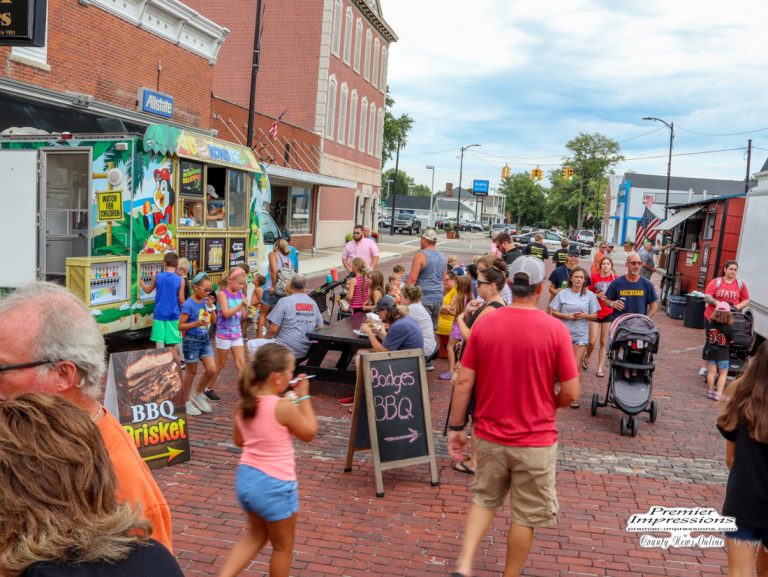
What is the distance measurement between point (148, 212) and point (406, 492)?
21.0ft

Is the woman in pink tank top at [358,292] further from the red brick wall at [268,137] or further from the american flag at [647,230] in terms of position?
the american flag at [647,230]

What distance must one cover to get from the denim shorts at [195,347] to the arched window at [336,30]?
3082 centimetres

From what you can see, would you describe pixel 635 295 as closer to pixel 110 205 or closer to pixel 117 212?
pixel 117 212

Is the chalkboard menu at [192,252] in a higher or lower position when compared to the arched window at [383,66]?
lower

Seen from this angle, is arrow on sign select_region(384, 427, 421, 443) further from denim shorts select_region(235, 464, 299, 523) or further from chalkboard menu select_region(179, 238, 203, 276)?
chalkboard menu select_region(179, 238, 203, 276)

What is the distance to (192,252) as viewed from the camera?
11367mm

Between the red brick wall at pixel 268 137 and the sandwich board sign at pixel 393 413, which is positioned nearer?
the sandwich board sign at pixel 393 413

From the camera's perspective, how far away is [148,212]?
33.8ft

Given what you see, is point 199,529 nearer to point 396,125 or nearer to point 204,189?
point 204,189

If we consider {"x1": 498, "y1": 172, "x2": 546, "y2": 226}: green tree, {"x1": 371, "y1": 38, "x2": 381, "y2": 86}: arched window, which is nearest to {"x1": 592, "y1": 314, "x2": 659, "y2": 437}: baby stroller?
{"x1": 371, "y1": 38, "x2": 381, "y2": 86}: arched window

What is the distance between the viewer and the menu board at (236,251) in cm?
1251

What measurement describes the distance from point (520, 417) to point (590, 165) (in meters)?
97.0

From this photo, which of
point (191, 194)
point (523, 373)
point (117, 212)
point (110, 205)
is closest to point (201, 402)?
point (117, 212)

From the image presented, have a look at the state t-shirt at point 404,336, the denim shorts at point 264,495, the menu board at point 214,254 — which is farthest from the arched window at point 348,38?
the denim shorts at point 264,495
